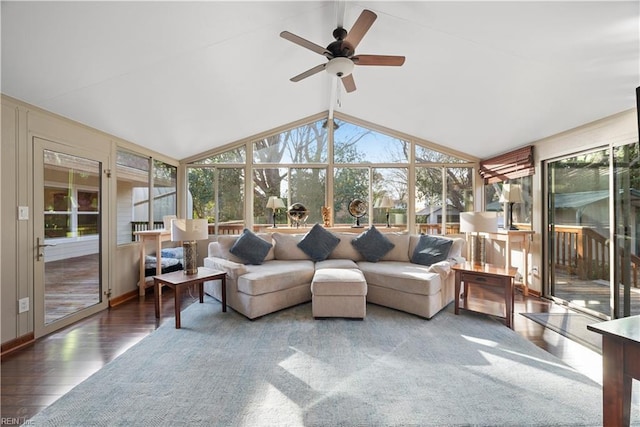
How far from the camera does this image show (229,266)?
3.29 meters

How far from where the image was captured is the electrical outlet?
2449 mm

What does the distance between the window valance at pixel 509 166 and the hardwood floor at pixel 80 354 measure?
80.3 inches

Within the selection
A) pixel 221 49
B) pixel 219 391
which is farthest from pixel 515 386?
pixel 221 49

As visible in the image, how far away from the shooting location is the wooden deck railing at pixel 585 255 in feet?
9.53

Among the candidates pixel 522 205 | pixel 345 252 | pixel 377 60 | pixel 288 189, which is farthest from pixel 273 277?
pixel 522 205

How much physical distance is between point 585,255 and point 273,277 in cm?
381

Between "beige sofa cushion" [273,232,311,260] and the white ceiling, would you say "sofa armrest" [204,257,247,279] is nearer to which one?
"beige sofa cushion" [273,232,311,260]

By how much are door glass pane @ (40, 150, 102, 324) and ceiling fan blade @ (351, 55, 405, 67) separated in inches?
127

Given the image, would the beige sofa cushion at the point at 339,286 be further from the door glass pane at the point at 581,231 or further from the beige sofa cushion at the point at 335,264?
the door glass pane at the point at 581,231

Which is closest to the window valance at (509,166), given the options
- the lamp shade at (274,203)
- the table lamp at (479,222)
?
the table lamp at (479,222)

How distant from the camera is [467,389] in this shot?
181 centimetres

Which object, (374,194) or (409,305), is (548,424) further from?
(374,194)

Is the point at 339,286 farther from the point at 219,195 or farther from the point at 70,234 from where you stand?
the point at 219,195

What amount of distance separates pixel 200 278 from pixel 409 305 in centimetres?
235
